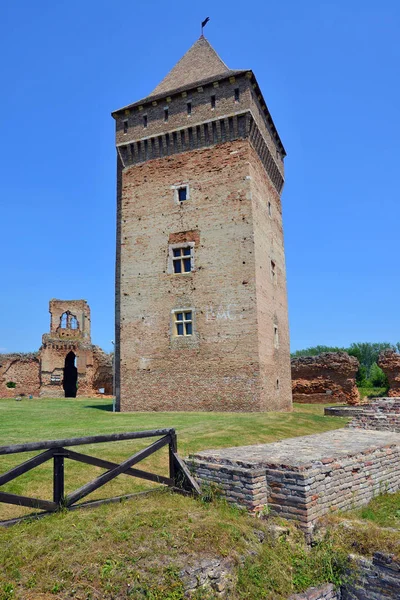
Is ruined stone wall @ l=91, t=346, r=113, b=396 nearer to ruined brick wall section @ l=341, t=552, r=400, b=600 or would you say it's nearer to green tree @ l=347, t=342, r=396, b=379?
ruined brick wall section @ l=341, t=552, r=400, b=600

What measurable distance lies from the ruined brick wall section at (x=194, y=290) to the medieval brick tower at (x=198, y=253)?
0.05 metres

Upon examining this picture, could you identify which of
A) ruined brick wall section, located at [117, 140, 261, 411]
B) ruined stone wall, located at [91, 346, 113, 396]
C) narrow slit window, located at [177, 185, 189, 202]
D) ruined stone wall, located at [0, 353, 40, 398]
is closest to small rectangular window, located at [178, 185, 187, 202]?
narrow slit window, located at [177, 185, 189, 202]

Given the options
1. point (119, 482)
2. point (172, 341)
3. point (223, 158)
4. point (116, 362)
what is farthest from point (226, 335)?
point (119, 482)

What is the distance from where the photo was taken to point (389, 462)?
8.80 meters

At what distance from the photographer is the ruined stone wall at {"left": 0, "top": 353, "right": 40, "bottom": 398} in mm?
35156

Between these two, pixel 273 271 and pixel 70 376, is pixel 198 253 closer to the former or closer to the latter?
pixel 273 271

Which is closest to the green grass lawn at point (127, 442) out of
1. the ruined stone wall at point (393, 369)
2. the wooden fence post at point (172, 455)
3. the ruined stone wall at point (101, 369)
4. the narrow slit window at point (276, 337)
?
the wooden fence post at point (172, 455)

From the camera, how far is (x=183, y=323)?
792 inches

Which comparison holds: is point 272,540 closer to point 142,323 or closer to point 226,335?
point 226,335

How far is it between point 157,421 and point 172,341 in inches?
216

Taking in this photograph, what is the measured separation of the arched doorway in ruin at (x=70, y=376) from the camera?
38031 mm

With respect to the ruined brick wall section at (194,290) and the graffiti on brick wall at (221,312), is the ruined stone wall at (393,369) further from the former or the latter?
the graffiti on brick wall at (221,312)

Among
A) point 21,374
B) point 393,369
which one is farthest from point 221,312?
point 21,374

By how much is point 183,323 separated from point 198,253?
317 cm
